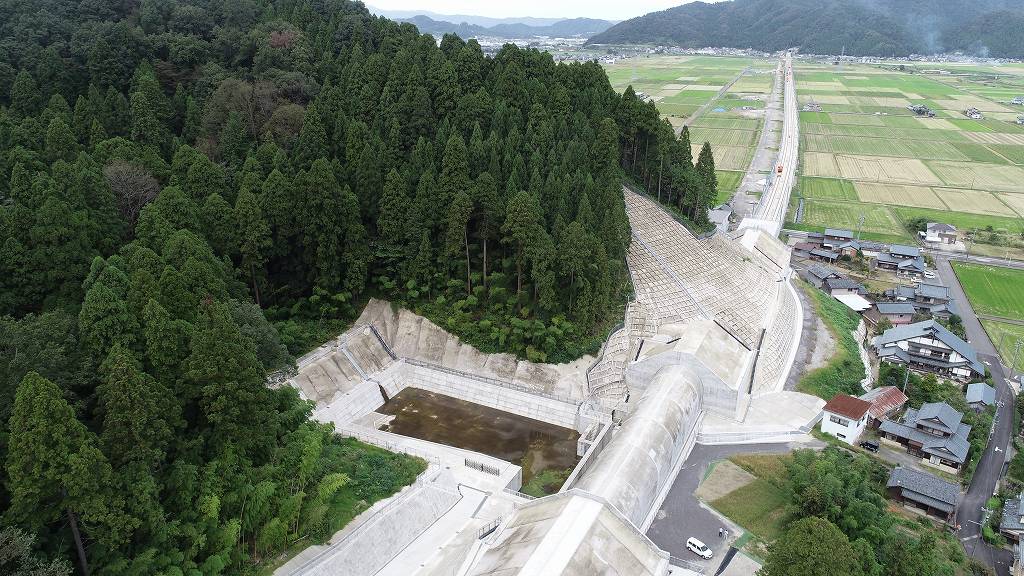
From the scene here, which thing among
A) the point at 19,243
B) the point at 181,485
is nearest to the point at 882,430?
the point at 181,485

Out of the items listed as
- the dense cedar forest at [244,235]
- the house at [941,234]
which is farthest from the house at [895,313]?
the house at [941,234]

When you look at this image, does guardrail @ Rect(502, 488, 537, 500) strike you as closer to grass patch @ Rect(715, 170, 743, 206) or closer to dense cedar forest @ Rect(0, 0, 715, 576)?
dense cedar forest @ Rect(0, 0, 715, 576)

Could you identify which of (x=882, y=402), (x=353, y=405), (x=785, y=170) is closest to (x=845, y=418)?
(x=882, y=402)

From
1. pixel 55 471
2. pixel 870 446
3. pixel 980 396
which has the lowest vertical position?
pixel 870 446

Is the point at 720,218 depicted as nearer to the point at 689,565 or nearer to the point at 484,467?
the point at 484,467

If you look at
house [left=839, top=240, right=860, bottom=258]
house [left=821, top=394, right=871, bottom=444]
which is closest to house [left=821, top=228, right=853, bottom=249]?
house [left=839, top=240, right=860, bottom=258]
